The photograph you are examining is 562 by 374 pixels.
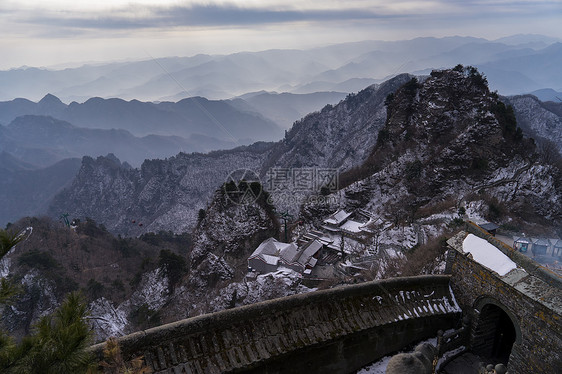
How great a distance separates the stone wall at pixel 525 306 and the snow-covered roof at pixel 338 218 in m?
39.6

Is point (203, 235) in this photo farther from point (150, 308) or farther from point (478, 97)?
point (478, 97)

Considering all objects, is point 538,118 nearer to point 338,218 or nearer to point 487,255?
point 338,218

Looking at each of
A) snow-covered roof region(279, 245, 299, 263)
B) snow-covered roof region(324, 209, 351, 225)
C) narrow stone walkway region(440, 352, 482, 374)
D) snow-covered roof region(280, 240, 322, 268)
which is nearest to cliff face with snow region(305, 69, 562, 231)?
snow-covered roof region(324, 209, 351, 225)

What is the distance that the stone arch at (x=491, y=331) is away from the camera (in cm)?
830

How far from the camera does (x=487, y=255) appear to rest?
8070 millimetres

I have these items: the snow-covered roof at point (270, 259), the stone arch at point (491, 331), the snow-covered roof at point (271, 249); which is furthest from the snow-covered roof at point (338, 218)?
the stone arch at point (491, 331)

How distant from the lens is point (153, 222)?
121m

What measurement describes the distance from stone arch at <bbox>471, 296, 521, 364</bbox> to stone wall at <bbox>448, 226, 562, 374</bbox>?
0.03 meters

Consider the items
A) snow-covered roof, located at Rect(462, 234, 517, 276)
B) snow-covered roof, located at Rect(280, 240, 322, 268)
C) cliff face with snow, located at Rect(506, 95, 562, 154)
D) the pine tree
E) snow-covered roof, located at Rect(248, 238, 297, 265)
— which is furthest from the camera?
cliff face with snow, located at Rect(506, 95, 562, 154)

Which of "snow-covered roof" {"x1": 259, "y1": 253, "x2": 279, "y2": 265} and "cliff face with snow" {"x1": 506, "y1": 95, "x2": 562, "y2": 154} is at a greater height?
"cliff face with snow" {"x1": 506, "y1": 95, "x2": 562, "y2": 154}

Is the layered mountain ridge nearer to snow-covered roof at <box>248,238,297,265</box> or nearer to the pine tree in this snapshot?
snow-covered roof at <box>248,238,297,265</box>

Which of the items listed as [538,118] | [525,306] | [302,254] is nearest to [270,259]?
[302,254]

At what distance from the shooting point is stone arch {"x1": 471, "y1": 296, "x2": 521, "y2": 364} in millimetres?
8305

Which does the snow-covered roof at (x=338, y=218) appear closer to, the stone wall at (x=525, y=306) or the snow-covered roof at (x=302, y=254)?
the snow-covered roof at (x=302, y=254)
